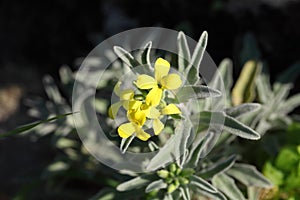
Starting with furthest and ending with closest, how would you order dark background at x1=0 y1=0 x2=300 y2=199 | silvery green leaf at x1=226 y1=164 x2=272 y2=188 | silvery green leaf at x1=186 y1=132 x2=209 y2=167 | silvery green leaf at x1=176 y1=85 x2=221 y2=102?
1. dark background at x1=0 y1=0 x2=300 y2=199
2. silvery green leaf at x1=226 y1=164 x2=272 y2=188
3. silvery green leaf at x1=186 y1=132 x2=209 y2=167
4. silvery green leaf at x1=176 y1=85 x2=221 y2=102

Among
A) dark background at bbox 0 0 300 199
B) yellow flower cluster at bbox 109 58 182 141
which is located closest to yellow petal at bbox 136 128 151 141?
yellow flower cluster at bbox 109 58 182 141

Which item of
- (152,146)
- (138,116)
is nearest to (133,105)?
(138,116)

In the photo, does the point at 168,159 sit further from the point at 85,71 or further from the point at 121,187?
the point at 85,71

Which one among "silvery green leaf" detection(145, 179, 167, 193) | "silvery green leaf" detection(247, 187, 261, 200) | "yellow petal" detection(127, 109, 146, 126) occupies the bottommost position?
"silvery green leaf" detection(247, 187, 261, 200)

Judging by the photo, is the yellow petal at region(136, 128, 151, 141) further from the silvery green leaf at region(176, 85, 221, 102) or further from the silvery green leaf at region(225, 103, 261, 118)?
the silvery green leaf at region(225, 103, 261, 118)

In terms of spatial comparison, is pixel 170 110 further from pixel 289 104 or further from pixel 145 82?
pixel 289 104

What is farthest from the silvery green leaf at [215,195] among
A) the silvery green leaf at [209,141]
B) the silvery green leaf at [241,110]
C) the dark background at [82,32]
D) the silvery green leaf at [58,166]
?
the dark background at [82,32]

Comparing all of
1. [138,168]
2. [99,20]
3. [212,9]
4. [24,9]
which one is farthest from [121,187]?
[24,9]
